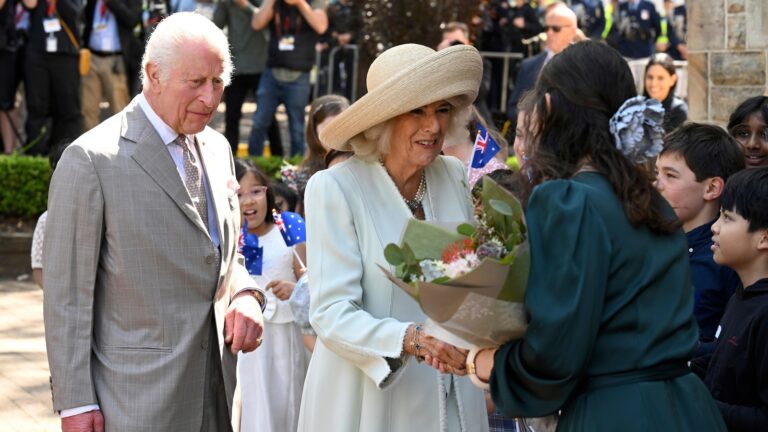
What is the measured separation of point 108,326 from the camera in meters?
4.01

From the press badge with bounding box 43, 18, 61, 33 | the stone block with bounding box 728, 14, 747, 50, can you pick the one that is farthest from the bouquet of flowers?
the press badge with bounding box 43, 18, 61, 33

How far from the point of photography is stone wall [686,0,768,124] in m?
8.04

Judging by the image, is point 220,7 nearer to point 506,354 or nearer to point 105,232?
point 105,232

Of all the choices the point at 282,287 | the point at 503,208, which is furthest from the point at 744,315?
the point at 282,287

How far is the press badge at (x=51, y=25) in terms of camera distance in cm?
1255

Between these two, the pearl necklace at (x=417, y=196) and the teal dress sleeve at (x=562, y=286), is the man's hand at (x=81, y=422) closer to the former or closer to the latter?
the pearl necklace at (x=417, y=196)

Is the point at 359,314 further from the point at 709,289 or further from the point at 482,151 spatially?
the point at 482,151

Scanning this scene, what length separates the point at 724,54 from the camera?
8.30m

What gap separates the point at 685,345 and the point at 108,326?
1.92 m

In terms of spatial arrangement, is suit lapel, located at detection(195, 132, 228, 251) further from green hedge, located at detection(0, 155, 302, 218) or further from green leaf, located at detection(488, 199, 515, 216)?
green hedge, located at detection(0, 155, 302, 218)

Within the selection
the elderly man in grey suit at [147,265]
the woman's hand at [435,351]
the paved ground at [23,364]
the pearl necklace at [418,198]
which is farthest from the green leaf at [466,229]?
the paved ground at [23,364]

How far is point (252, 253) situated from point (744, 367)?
287cm

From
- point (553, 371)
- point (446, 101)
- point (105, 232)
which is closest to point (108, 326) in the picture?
point (105, 232)

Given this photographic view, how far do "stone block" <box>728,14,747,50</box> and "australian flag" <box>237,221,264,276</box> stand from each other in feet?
12.6
